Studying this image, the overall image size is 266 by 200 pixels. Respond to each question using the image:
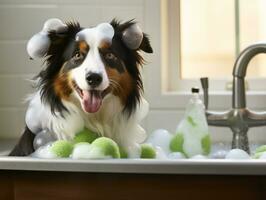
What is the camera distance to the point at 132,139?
108cm

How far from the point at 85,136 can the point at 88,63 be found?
149 mm

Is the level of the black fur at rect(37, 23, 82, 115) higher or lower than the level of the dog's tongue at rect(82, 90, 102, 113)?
higher

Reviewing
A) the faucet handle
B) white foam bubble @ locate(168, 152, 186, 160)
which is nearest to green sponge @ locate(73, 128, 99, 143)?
white foam bubble @ locate(168, 152, 186, 160)

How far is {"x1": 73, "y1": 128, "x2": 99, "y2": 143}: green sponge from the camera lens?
1.04 metres

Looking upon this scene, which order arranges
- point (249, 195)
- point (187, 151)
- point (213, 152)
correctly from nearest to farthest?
point (249, 195) < point (187, 151) < point (213, 152)

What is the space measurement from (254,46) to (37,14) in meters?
0.65

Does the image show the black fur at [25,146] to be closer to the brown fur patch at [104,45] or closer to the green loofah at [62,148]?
the green loofah at [62,148]

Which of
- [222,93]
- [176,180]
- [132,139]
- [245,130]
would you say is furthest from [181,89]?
[176,180]

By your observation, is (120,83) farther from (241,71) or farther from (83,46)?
(241,71)

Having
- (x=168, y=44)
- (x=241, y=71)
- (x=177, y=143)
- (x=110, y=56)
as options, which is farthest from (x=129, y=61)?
(x=168, y=44)

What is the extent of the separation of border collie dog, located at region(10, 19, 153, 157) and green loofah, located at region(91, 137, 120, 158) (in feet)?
0.20

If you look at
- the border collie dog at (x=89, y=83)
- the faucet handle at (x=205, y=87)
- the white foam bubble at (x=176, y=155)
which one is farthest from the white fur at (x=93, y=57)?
the faucet handle at (x=205, y=87)

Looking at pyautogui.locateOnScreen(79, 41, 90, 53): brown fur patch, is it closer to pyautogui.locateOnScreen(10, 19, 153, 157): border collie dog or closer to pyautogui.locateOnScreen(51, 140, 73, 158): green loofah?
pyautogui.locateOnScreen(10, 19, 153, 157): border collie dog

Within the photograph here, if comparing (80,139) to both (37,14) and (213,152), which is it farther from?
(37,14)
